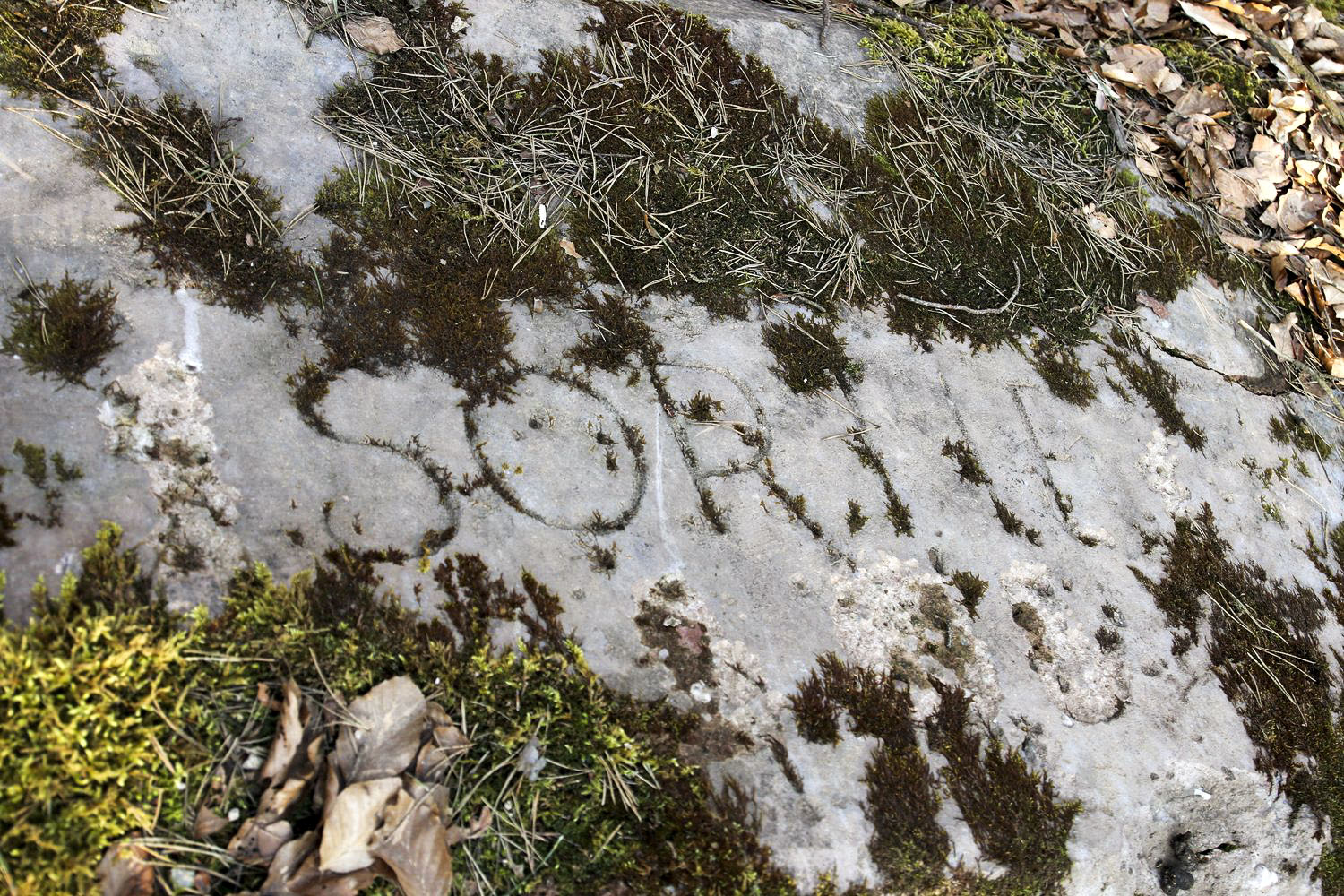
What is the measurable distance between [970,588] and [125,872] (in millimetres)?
2321

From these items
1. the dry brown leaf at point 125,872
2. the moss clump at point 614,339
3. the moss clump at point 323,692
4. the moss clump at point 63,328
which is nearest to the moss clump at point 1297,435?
the moss clump at point 614,339

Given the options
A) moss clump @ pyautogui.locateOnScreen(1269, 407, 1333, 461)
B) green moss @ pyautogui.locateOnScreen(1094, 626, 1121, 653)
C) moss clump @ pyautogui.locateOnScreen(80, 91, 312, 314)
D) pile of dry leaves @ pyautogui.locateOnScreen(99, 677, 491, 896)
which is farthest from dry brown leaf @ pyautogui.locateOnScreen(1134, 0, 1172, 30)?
pile of dry leaves @ pyautogui.locateOnScreen(99, 677, 491, 896)

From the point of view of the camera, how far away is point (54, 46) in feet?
8.50

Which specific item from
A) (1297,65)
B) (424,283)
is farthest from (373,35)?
(1297,65)

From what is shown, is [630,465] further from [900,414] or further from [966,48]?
[966,48]

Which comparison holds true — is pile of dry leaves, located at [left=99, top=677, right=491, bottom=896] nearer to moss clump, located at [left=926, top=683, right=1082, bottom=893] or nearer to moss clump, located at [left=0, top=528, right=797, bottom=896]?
moss clump, located at [left=0, top=528, right=797, bottom=896]

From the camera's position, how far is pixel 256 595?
6.81 feet

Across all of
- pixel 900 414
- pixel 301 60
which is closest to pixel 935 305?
pixel 900 414

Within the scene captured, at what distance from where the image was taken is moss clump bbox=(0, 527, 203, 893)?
1.69 m

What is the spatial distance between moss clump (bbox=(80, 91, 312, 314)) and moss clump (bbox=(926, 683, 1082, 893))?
2.35 m

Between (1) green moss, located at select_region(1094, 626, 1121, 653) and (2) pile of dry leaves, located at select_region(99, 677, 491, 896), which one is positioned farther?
(1) green moss, located at select_region(1094, 626, 1121, 653)

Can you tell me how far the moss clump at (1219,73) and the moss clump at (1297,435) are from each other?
5.75 ft

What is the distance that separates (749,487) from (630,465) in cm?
38

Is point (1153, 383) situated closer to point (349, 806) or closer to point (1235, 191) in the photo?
point (1235, 191)
